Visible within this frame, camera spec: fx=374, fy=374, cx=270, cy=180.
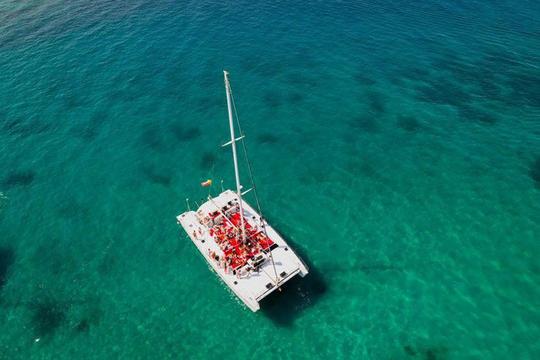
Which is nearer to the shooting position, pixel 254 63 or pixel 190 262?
pixel 190 262

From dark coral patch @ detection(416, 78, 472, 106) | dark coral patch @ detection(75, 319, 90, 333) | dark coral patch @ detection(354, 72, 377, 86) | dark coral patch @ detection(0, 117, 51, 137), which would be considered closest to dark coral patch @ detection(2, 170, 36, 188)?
dark coral patch @ detection(0, 117, 51, 137)

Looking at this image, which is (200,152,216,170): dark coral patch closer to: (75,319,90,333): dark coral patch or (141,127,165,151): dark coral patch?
(141,127,165,151): dark coral patch

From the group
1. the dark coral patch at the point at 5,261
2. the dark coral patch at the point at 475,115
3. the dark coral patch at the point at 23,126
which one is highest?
the dark coral patch at the point at 23,126

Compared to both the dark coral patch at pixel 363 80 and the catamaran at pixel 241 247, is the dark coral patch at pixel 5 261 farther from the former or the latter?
the dark coral patch at pixel 363 80

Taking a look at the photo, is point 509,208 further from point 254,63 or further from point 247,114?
point 254,63

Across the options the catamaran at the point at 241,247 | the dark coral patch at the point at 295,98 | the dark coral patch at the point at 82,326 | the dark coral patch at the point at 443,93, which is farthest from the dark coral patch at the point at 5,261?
the dark coral patch at the point at 443,93

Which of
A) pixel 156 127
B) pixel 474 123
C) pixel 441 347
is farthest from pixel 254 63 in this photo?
pixel 441 347
